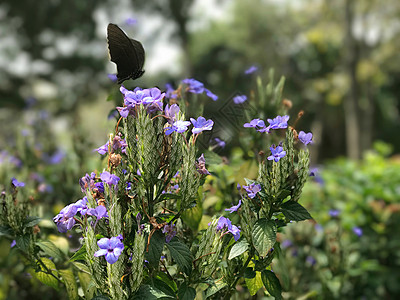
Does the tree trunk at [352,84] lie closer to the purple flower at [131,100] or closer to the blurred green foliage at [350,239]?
the blurred green foliage at [350,239]

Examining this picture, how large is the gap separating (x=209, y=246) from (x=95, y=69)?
16959 mm

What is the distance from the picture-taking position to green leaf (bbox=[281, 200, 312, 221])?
1280 millimetres

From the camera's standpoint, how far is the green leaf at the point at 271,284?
1.34 metres

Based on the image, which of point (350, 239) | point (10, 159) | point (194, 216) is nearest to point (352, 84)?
point (350, 239)

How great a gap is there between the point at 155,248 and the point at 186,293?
18 cm

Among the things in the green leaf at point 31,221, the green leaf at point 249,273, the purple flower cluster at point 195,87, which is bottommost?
the green leaf at point 249,273

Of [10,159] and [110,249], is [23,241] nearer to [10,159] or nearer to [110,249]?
[110,249]

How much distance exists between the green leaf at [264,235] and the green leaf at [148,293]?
1.03 ft

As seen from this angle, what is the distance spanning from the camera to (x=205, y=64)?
21.4m

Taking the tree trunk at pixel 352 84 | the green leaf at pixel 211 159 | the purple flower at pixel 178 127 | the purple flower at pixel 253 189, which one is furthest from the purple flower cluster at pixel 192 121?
the tree trunk at pixel 352 84

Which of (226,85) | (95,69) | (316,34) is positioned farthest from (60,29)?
(316,34)

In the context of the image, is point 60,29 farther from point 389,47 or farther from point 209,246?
point 209,246

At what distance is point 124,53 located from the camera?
4.80 ft

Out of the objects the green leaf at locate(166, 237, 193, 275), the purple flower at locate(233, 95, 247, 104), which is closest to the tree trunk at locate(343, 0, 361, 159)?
the purple flower at locate(233, 95, 247, 104)
